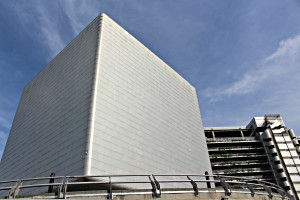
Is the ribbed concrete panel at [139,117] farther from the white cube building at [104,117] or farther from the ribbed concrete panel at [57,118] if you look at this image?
the ribbed concrete panel at [57,118]

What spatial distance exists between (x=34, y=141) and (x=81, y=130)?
13.0m

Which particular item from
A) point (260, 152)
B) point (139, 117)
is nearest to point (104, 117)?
point (139, 117)

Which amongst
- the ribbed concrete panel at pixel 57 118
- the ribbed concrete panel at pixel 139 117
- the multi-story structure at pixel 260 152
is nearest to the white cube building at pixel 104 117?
the ribbed concrete panel at pixel 57 118

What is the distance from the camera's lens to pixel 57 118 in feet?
102

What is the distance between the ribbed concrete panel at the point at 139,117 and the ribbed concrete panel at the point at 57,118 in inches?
75.1

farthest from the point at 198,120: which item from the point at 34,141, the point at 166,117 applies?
the point at 34,141

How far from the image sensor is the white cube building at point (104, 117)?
24.8m

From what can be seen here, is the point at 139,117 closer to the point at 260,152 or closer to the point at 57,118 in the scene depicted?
the point at 57,118

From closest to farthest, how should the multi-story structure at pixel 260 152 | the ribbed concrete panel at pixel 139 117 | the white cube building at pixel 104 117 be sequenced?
the white cube building at pixel 104 117 → the ribbed concrete panel at pixel 139 117 → the multi-story structure at pixel 260 152

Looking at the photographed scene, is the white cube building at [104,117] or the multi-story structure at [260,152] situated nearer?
the white cube building at [104,117]

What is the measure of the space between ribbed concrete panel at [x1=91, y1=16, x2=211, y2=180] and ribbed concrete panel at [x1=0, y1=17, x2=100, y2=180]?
75.1 inches

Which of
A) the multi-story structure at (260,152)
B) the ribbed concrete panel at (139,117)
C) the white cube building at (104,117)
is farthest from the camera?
the multi-story structure at (260,152)

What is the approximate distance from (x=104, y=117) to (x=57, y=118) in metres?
8.96

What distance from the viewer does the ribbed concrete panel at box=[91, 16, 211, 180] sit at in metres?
25.3
